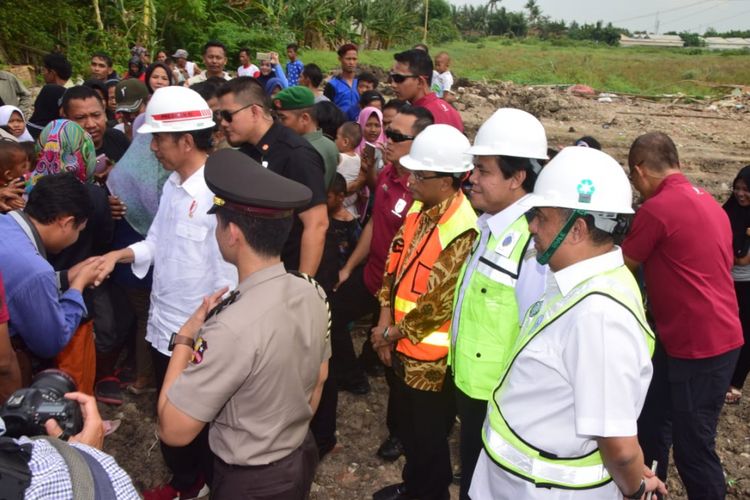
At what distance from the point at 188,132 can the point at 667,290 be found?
2.70 m

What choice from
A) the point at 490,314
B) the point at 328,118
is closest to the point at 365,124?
the point at 328,118

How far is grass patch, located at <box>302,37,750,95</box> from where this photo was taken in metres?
27.5

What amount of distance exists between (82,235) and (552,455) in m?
3.02

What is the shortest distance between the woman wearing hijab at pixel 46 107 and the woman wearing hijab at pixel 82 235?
2.05 meters

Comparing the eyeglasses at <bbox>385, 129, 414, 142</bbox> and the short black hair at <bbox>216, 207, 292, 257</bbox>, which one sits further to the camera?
the eyeglasses at <bbox>385, 129, 414, 142</bbox>

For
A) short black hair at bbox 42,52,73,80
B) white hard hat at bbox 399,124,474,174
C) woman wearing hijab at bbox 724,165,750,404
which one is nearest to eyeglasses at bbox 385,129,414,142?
white hard hat at bbox 399,124,474,174

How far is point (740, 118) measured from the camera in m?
18.2

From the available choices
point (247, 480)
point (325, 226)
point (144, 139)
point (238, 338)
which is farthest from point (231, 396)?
point (144, 139)

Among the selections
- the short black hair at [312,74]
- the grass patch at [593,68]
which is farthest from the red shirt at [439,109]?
the grass patch at [593,68]

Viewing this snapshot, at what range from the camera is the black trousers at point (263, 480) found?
2082 mm

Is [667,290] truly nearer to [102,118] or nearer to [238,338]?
[238,338]

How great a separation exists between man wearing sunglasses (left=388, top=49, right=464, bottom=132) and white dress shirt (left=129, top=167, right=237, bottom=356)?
8.50 feet

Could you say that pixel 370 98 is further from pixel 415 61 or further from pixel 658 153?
pixel 658 153

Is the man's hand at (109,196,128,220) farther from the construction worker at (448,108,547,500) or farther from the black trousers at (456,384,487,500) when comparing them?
the black trousers at (456,384,487,500)
